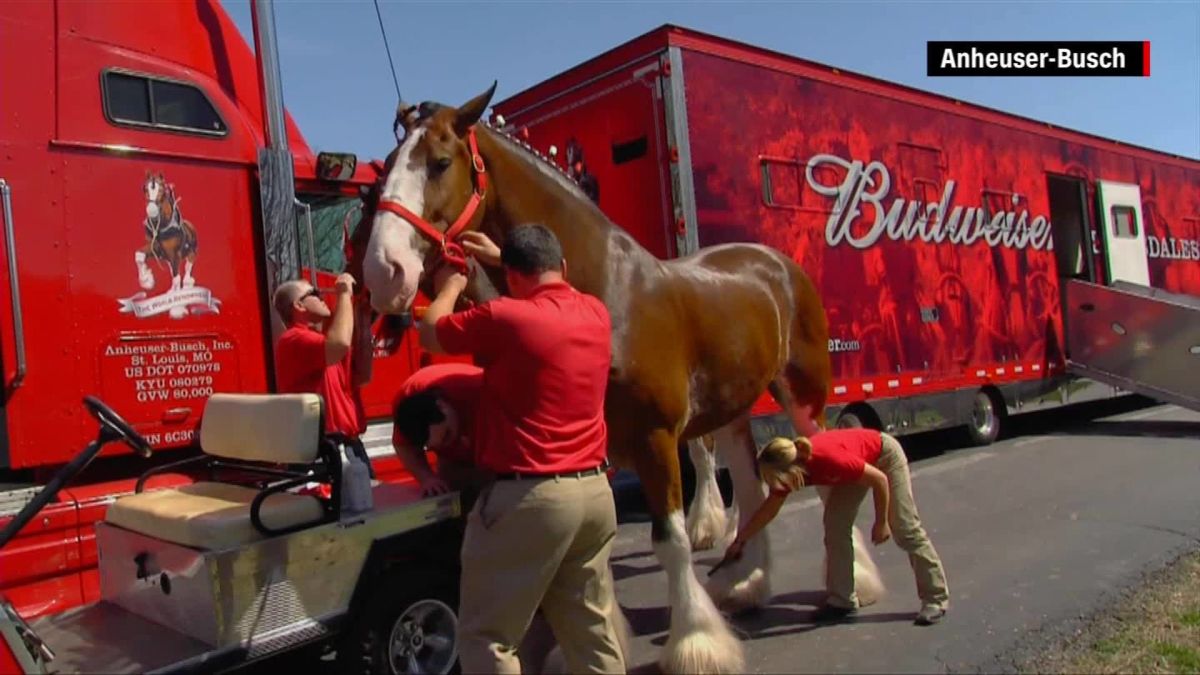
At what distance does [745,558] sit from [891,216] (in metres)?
5.44

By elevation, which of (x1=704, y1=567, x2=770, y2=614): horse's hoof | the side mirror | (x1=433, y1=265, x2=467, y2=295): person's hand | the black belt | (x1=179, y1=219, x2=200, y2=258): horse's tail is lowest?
(x1=704, y1=567, x2=770, y2=614): horse's hoof

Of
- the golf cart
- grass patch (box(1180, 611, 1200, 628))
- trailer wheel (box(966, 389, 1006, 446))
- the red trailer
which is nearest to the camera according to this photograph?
the golf cart

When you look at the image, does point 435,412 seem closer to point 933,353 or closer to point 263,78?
point 263,78

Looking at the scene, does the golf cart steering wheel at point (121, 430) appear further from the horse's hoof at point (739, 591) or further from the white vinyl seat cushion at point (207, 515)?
the horse's hoof at point (739, 591)

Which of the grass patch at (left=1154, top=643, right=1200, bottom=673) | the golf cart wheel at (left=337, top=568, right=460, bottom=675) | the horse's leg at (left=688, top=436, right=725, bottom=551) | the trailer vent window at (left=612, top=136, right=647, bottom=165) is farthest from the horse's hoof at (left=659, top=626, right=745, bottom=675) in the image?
the trailer vent window at (left=612, top=136, right=647, bottom=165)

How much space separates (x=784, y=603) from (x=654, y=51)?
4472 millimetres

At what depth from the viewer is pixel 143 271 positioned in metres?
A: 4.99

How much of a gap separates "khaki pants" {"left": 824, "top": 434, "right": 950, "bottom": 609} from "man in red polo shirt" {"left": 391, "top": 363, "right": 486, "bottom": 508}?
198cm

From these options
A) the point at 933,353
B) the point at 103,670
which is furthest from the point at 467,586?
the point at 933,353

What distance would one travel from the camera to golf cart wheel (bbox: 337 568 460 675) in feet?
11.4

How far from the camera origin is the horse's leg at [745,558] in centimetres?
490

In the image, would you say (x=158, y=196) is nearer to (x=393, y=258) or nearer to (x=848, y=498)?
(x=393, y=258)

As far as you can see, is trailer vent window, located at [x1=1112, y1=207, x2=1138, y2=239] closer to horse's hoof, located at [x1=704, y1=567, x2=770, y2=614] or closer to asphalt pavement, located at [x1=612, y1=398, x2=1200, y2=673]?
asphalt pavement, located at [x1=612, y1=398, x2=1200, y2=673]

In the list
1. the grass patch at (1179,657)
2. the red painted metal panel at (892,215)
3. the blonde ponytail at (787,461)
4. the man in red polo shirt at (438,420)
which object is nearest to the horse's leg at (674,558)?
the blonde ponytail at (787,461)
